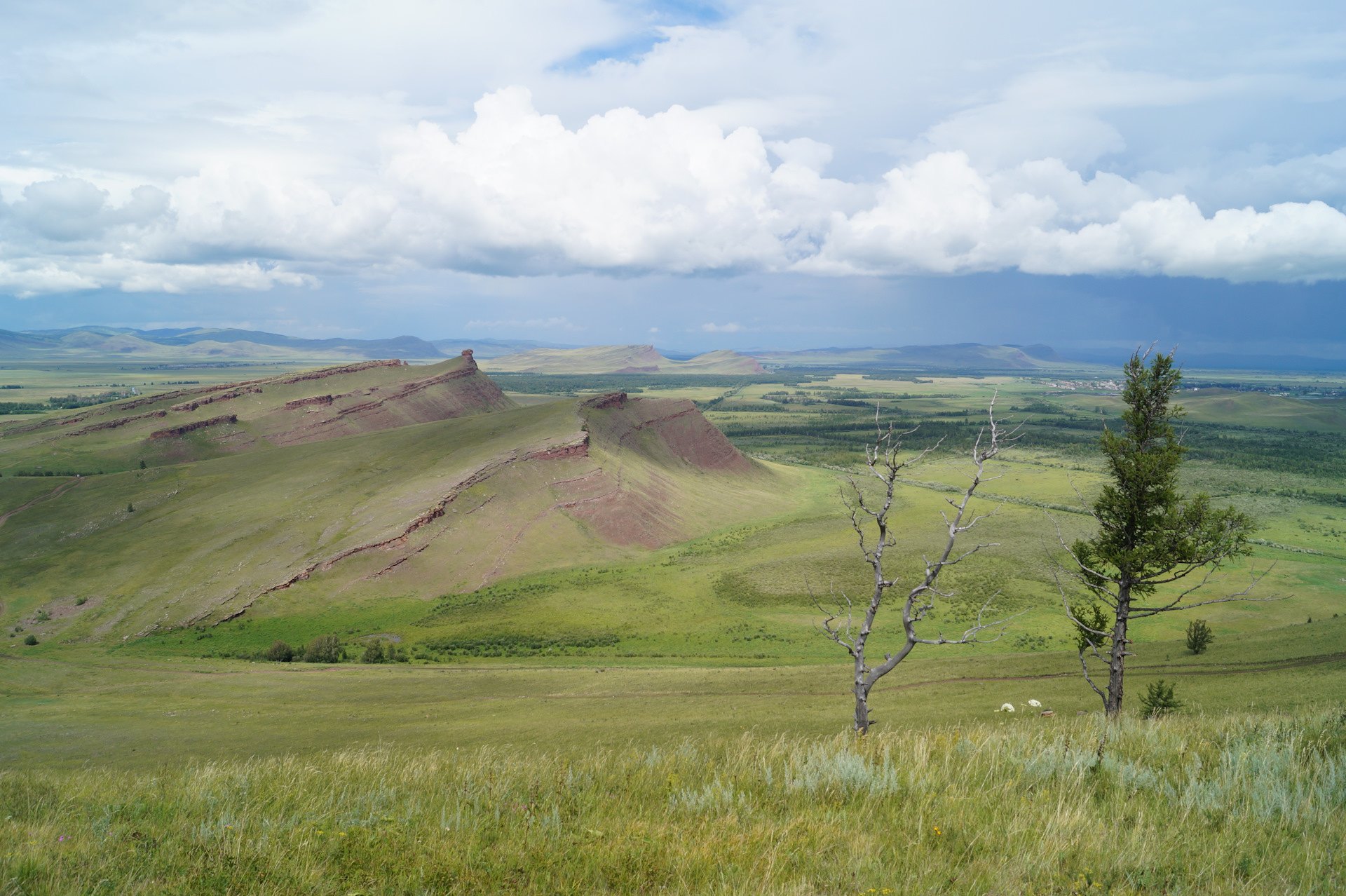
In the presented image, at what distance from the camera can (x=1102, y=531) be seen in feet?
71.8

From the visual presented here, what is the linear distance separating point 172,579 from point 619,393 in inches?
2353

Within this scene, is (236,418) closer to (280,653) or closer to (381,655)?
(280,653)

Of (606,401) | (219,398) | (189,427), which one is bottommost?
(189,427)

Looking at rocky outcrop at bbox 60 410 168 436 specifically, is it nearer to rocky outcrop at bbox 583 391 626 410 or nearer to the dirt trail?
the dirt trail

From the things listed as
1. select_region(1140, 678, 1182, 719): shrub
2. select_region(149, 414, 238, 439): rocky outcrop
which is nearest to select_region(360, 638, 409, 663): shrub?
select_region(1140, 678, 1182, 719): shrub

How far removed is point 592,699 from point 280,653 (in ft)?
74.2

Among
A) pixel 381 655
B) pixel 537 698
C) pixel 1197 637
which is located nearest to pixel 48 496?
pixel 381 655

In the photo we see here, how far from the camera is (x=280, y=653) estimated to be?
39.5 metres

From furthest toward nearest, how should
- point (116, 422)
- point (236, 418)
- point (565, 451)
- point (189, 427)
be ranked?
1. point (236, 418)
2. point (116, 422)
3. point (189, 427)
4. point (565, 451)

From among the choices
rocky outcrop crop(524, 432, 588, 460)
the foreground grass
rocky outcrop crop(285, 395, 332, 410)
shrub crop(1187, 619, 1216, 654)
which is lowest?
shrub crop(1187, 619, 1216, 654)

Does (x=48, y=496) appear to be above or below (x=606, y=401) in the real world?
below

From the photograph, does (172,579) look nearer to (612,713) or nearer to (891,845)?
(612,713)

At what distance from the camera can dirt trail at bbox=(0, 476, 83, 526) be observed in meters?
61.4

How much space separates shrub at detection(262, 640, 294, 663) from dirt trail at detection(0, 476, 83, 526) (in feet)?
134
